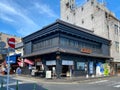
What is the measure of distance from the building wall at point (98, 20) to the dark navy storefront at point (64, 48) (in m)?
5.37

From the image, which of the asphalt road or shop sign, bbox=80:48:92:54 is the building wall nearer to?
shop sign, bbox=80:48:92:54

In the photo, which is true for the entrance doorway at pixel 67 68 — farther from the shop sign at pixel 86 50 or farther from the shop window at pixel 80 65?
the shop sign at pixel 86 50

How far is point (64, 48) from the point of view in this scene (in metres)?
28.5

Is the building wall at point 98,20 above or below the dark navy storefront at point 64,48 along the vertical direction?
above

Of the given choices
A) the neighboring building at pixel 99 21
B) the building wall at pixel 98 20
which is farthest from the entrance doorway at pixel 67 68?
the building wall at pixel 98 20

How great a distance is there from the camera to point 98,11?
139 feet

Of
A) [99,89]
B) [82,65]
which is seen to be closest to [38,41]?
[82,65]

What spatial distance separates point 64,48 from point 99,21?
650 inches

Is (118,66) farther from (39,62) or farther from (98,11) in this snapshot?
(39,62)

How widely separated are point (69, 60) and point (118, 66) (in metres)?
18.7

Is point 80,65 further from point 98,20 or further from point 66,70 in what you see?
point 98,20

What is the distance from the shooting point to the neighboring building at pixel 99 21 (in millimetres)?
41066

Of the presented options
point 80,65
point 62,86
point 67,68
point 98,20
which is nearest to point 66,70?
point 67,68

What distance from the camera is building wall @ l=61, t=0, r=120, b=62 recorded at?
4103 cm
